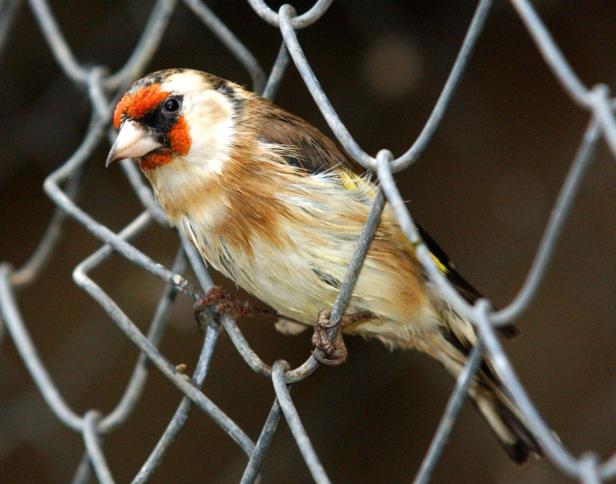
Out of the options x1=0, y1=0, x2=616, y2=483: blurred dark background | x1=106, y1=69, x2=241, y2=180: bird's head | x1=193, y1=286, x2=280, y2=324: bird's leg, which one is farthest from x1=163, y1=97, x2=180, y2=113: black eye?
x1=0, y1=0, x2=616, y2=483: blurred dark background

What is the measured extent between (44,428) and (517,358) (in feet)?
4.43

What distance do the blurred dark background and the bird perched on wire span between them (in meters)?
1.17

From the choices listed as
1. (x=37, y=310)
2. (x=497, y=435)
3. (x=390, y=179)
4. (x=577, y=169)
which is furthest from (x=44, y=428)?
(x=577, y=169)

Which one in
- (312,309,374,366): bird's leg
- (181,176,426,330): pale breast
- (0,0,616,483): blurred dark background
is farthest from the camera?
(0,0,616,483): blurred dark background

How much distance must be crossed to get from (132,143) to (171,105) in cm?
11

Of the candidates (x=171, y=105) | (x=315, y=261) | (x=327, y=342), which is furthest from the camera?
(x=171, y=105)

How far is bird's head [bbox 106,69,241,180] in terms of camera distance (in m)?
1.59

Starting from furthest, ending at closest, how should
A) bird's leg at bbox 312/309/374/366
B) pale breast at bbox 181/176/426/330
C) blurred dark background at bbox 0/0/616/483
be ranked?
blurred dark background at bbox 0/0/616/483 < pale breast at bbox 181/176/426/330 < bird's leg at bbox 312/309/374/366

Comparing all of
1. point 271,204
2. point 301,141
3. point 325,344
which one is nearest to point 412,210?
point 301,141

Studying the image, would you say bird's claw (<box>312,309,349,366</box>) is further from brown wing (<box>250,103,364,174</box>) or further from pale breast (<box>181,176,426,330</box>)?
brown wing (<box>250,103,364,174</box>)

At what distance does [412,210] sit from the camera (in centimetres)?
301

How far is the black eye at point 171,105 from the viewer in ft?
5.34

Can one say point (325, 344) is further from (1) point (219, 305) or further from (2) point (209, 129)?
(2) point (209, 129)

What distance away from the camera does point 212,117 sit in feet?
5.54
